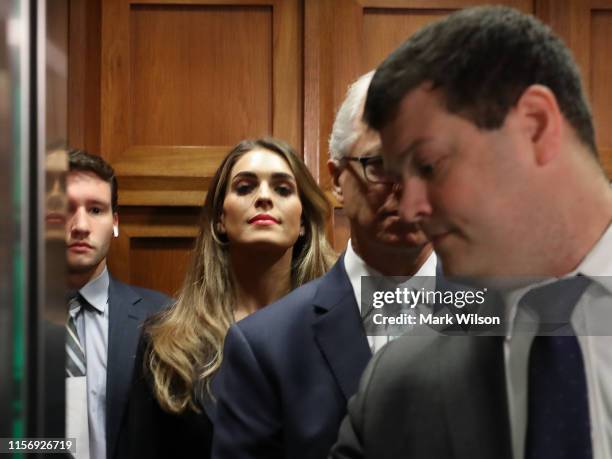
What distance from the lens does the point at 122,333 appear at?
78 centimetres

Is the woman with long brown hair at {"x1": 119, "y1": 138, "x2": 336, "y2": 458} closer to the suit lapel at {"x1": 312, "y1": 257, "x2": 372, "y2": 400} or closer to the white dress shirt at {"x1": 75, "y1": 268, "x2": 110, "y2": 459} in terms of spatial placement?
the white dress shirt at {"x1": 75, "y1": 268, "x2": 110, "y2": 459}

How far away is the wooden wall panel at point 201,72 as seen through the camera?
84cm

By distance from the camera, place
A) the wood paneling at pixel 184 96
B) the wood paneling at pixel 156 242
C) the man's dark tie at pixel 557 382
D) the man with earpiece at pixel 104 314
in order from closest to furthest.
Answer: the man's dark tie at pixel 557 382 → the man with earpiece at pixel 104 314 → the wood paneling at pixel 184 96 → the wood paneling at pixel 156 242

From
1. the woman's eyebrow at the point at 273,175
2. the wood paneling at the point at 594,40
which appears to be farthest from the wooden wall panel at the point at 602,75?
the woman's eyebrow at the point at 273,175

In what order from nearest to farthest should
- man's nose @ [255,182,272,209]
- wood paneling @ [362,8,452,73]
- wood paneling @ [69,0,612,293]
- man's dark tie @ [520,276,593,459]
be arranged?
man's dark tie @ [520,276,593,459] → wood paneling @ [362,8,452,73] → man's nose @ [255,182,272,209] → wood paneling @ [69,0,612,293]

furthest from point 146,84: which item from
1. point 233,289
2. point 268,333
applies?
point 268,333

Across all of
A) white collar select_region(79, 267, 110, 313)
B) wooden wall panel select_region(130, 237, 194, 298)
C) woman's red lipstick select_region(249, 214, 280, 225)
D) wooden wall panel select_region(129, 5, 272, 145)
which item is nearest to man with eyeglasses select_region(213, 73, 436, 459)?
woman's red lipstick select_region(249, 214, 280, 225)

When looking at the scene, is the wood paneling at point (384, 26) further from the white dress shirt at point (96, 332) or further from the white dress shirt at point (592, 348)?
the white dress shirt at point (96, 332)

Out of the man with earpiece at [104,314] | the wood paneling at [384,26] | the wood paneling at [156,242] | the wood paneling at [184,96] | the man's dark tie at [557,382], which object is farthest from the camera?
the wood paneling at [156,242]

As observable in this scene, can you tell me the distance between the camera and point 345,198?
296 millimetres

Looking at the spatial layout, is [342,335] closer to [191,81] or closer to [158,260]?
[191,81]

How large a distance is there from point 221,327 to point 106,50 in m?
0.30

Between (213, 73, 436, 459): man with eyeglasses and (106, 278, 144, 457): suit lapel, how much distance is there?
0.33m

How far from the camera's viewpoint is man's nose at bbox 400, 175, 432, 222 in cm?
25
